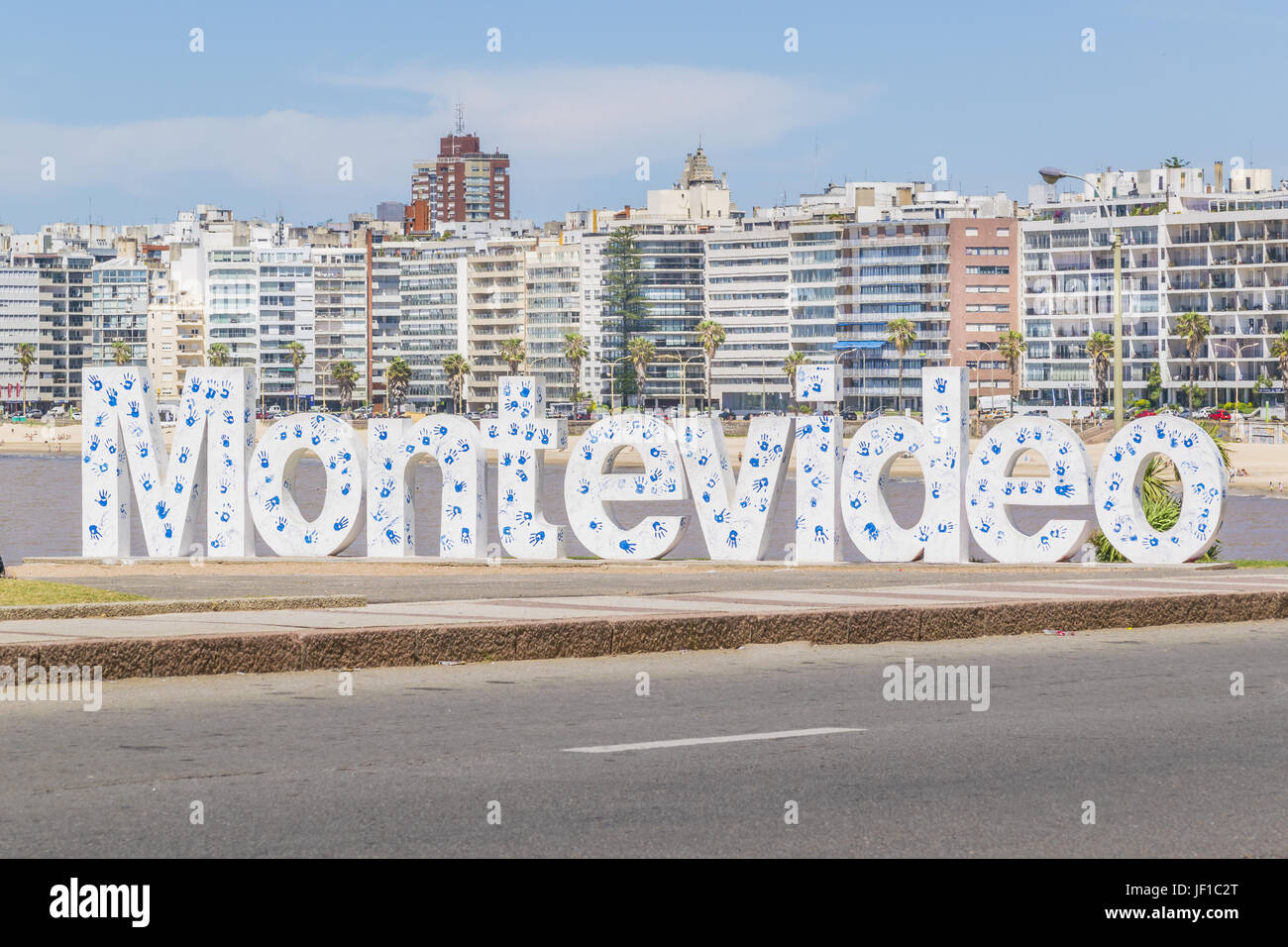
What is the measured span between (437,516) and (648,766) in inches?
2360

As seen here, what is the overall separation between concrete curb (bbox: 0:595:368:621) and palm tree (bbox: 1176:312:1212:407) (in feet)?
513

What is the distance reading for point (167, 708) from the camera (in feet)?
40.3

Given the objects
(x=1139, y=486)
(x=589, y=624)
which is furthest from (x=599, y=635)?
(x=1139, y=486)

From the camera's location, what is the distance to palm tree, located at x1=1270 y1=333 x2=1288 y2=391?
16462cm

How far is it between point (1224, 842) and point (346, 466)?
21.0 m

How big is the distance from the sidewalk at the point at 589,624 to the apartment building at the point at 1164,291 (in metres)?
150

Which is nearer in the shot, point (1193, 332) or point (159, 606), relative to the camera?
point (159, 606)

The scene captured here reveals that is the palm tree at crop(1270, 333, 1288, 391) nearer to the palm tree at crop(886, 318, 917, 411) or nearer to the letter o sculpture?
the palm tree at crop(886, 318, 917, 411)

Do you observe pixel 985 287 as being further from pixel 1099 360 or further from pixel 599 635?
pixel 599 635

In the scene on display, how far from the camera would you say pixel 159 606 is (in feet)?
54.5

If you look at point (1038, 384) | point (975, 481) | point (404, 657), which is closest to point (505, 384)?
point (975, 481)

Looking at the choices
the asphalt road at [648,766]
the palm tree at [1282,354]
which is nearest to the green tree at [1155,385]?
the palm tree at [1282,354]

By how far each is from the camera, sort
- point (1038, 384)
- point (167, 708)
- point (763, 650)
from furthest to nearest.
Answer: point (1038, 384) < point (763, 650) < point (167, 708)
